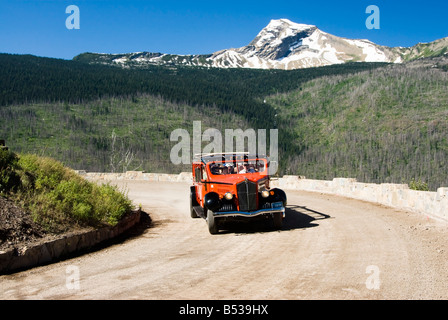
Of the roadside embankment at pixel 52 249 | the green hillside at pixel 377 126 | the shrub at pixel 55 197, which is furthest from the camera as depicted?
the green hillside at pixel 377 126

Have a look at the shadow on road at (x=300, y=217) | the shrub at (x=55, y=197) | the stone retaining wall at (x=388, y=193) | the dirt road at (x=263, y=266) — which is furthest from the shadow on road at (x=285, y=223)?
the shrub at (x=55, y=197)

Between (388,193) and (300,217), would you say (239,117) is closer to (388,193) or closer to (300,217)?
(388,193)

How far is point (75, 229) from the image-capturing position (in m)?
9.45

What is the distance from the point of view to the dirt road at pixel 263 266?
5.85 m

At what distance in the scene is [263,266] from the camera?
7.49 metres

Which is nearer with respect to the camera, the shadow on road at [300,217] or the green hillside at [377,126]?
the shadow on road at [300,217]

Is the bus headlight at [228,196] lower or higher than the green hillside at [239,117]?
lower

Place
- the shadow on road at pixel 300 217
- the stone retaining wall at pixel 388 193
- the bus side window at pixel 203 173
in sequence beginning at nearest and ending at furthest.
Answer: the shadow on road at pixel 300 217 < the stone retaining wall at pixel 388 193 < the bus side window at pixel 203 173

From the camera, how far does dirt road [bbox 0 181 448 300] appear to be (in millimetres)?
5852

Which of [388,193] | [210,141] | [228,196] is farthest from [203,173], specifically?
[210,141]

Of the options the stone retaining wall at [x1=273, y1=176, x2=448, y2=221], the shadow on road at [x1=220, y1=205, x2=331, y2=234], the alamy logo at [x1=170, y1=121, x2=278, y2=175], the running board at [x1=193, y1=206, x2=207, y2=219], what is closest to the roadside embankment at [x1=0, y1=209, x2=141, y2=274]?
the running board at [x1=193, y1=206, x2=207, y2=219]

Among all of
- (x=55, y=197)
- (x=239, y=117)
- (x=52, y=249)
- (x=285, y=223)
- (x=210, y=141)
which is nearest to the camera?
(x=52, y=249)

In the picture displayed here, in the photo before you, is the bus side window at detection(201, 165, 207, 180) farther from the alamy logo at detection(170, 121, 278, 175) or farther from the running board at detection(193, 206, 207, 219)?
the alamy logo at detection(170, 121, 278, 175)

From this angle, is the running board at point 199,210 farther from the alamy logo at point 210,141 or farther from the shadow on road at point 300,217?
the alamy logo at point 210,141
